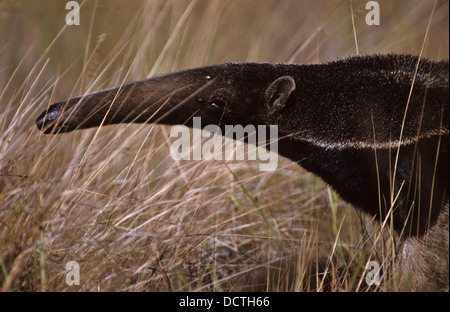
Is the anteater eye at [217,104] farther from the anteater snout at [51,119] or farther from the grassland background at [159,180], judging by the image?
the anteater snout at [51,119]

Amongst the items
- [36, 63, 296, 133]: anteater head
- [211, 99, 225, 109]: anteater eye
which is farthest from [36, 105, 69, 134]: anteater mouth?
[211, 99, 225, 109]: anteater eye

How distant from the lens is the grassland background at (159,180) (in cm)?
327

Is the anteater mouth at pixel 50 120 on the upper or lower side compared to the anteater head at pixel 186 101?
lower

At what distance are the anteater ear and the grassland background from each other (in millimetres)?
578

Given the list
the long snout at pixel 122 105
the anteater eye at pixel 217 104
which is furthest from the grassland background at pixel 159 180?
the anteater eye at pixel 217 104

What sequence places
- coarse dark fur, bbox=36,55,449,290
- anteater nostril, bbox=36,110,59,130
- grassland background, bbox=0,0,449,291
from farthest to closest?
coarse dark fur, bbox=36,55,449,290 → anteater nostril, bbox=36,110,59,130 → grassland background, bbox=0,0,449,291

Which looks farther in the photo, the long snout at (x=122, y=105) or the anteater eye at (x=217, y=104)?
the anteater eye at (x=217, y=104)

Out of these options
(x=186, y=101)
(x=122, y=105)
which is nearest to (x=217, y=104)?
(x=186, y=101)

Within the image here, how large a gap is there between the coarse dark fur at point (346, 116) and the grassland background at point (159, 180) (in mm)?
261

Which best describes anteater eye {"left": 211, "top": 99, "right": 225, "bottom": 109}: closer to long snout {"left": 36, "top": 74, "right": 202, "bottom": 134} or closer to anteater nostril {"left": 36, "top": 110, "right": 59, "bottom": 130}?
long snout {"left": 36, "top": 74, "right": 202, "bottom": 134}

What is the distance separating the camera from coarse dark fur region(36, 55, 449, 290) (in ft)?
11.5

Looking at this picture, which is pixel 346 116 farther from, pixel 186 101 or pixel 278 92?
pixel 186 101
